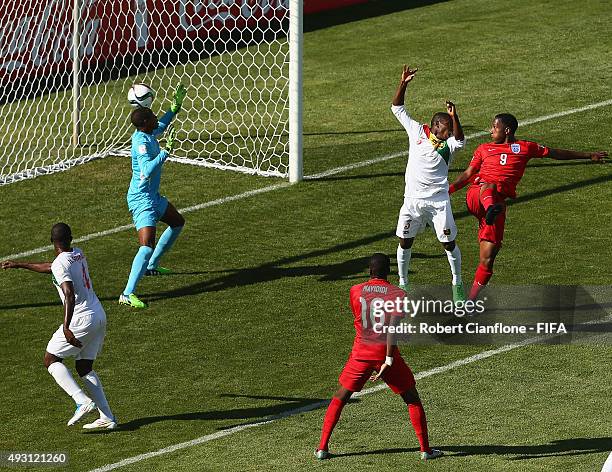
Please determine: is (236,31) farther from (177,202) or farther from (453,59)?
(177,202)

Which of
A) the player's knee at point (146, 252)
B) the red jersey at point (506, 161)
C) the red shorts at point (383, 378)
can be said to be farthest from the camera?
the player's knee at point (146, 252)

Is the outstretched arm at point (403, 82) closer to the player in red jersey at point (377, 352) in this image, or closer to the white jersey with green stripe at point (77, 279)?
the player in red jersey at point (377, 352)

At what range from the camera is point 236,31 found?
82.3 feet

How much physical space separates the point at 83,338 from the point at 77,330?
0.31 feet

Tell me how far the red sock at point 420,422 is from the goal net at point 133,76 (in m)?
10.1

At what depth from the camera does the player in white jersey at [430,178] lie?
49.3 ft

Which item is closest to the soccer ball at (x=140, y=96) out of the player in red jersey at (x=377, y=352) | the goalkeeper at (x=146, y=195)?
the goalkeeper at (x=146, y=195)

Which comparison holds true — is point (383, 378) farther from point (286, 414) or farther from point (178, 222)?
point (178, 222)

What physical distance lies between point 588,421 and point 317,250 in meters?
5.87

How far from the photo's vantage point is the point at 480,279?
602 inches

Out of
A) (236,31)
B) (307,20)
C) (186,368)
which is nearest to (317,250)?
(186,368)

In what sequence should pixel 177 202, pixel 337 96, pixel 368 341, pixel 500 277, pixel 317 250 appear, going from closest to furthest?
pixel 368 341 → pixel 500 277 → pixel 317 250 → pixel 177 202 → pixel 337 96

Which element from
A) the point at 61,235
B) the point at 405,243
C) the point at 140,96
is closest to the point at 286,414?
the point at 61,235

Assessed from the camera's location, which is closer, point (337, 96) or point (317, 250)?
point (317, 250)
